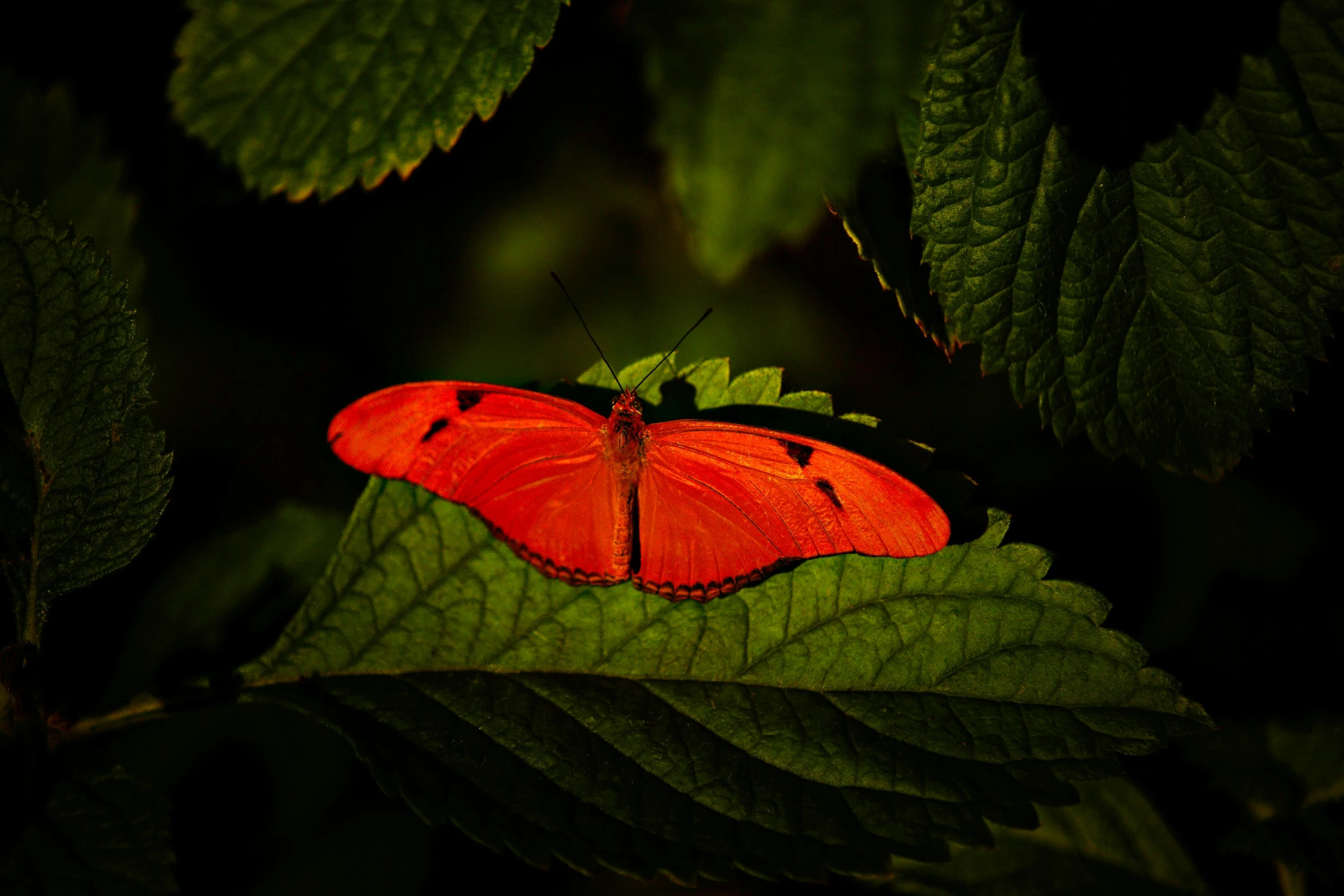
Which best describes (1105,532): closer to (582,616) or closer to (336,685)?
(582,616)

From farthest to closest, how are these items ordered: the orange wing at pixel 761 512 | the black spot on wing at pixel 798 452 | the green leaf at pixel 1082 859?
the green leaf at pixel 1082 859, the black spot on wing at pixel 798 452, the orange wing at pixel 761 512

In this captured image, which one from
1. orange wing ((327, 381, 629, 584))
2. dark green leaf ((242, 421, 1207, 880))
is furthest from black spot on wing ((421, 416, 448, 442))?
dark green leaf ((242, 421, 1207, 880))

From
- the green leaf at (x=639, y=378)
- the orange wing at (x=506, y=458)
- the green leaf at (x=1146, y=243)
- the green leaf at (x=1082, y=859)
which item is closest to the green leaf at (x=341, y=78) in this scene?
the orange wing at (x=506, y=458)

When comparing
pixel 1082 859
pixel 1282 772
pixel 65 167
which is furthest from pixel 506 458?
pixel 1282 772

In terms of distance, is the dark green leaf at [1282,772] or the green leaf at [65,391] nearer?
the green leaf at [65,391]

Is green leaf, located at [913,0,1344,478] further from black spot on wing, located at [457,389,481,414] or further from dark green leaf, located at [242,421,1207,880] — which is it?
black spot on wing, located at [457,389,481,414]

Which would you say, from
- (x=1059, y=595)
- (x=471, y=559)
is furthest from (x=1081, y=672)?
(x=471, y=559)

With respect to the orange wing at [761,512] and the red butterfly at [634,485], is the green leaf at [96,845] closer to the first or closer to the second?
the red butterfly at [634,485]
